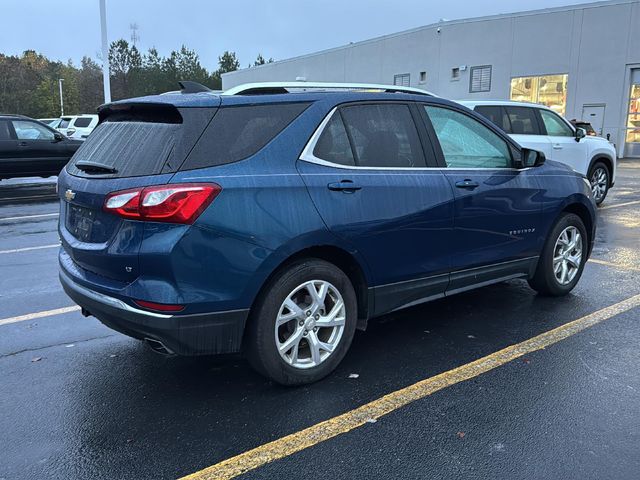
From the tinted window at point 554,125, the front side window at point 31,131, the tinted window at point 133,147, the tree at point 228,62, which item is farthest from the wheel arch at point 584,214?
the tree at point 228,62

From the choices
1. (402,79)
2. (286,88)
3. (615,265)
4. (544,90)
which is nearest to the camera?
(286,88)

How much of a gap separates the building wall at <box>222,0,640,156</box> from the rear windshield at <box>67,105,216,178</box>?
25.9m

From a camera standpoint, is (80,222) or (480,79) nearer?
(80,222)

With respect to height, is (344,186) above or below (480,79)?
below

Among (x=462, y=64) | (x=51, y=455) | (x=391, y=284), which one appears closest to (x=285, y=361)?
(x=391, y=284)

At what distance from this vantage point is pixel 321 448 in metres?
2.91

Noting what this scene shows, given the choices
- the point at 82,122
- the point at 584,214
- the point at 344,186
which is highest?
the point at 82,122

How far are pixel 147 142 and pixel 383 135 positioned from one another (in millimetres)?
1568

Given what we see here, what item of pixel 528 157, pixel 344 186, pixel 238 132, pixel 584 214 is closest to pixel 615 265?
pixel 584 214

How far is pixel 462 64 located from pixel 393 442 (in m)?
30.0

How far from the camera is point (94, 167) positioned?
3441 mm

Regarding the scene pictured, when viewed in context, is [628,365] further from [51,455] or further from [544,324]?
[51,455]

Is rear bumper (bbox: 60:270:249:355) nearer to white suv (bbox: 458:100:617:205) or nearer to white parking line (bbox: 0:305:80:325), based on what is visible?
white parking line (bbox: 0:305:80:325)

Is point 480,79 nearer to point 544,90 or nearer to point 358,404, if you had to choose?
point 544,90
